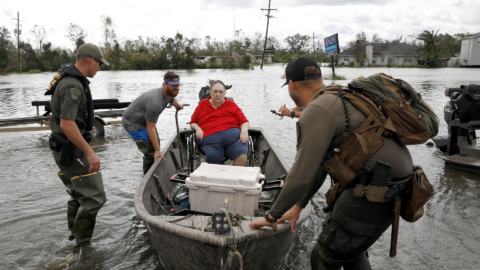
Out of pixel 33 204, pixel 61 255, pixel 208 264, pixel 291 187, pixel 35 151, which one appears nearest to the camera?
pixel 291 187

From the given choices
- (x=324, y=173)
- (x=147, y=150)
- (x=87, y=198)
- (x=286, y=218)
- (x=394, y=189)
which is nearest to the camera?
(x=394, y=189)

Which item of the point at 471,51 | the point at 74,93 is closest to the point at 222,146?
the point at 74,93

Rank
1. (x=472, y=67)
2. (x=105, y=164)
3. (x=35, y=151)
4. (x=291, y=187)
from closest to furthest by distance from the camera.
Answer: (x=291, y=187) < (x=105, y=164) < (x=35, y=151) < (x=472, y=67)

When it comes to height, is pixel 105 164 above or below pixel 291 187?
below

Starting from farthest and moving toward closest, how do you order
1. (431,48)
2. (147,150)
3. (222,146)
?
1. (431,48)
2. (147,150)
3. (222,146)

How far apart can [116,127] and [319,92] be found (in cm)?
1136

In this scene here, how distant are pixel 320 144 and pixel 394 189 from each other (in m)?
0.56

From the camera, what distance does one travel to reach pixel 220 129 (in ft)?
17.0

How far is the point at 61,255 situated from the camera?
3930 millimetres

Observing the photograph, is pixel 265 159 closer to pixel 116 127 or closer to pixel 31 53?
pixel 116 127

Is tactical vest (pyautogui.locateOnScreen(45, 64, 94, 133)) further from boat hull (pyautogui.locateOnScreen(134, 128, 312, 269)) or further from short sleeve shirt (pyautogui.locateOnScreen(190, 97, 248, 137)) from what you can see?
short sleeve shirt (pyautogui.locateOnScreen(190, 97, 248, 137))

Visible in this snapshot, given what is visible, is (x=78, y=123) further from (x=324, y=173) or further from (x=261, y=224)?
(x=324, y=173)

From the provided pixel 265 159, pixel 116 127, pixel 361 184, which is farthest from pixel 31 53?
pixel 361 184

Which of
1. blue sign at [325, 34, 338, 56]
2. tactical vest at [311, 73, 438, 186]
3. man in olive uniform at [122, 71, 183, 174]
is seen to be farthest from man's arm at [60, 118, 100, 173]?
blue sign at [325, 34, 338, 56]
